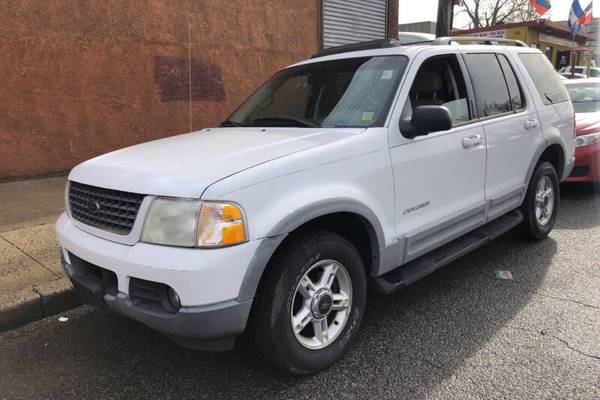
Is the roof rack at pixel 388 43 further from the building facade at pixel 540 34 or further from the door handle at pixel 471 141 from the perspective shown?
the building facade at pixel 540 34

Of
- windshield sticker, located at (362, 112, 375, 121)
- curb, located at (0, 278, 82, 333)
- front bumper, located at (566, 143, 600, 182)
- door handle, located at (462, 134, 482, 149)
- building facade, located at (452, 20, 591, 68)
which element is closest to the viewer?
windshield sticker, located at (362, 112, 375, 121)

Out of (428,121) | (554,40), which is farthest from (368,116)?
(554,40)

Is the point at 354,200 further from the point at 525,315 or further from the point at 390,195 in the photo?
the point at 525,315

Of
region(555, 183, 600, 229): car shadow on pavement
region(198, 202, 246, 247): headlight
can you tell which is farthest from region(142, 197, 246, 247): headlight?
region(555, 183, 600, 229): car shadow on pavement

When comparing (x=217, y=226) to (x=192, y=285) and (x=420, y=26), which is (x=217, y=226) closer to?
(x=192, y=285)

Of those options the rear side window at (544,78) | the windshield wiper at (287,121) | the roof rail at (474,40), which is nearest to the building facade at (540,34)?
the rear side window at (544,78)

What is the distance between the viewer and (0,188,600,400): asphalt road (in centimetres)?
281

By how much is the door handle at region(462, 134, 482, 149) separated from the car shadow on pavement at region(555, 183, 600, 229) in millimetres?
2454

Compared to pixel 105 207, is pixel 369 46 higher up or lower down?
higher up

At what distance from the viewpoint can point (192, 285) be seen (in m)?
2.39

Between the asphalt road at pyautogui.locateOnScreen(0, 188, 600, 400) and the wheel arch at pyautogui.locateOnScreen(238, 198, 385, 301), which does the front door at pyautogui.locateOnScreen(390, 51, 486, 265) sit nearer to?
the wheel arch at pyautogui.locateOnScreen(238, 198, 385, 301)

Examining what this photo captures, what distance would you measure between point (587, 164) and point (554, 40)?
2910cm

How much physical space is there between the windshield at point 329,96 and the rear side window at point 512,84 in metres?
1.47

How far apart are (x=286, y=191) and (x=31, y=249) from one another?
10.1ft
